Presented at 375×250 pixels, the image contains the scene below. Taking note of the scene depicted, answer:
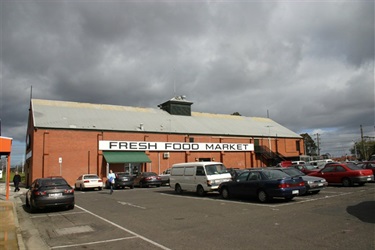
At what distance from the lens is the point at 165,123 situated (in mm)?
42094

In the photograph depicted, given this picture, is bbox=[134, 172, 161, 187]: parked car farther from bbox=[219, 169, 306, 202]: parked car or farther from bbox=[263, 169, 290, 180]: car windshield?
bbox=[263, 169, 290, 180]: car windshield

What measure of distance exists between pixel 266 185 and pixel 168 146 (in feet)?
83.1

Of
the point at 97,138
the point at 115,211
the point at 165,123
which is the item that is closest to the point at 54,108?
the point at 97,138

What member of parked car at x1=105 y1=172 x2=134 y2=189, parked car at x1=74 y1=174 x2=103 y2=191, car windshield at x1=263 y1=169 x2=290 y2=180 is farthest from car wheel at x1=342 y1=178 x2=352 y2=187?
parked car at x1=74 y1=174 x2=103 y2=191

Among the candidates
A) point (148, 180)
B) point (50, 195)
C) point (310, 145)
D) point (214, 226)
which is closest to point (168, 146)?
point (148, 180)

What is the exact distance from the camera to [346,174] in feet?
68.7

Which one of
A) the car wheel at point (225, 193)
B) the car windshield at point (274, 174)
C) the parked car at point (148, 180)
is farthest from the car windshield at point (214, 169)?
the parked car at point (148, 180)

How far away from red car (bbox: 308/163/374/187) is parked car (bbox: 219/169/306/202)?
7.87 m

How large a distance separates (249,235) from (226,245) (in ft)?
3.75

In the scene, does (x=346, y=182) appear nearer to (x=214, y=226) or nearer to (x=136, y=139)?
(x=214, y=226)

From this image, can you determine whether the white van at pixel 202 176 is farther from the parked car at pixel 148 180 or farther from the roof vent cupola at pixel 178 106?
the roof vent cupola at pixel 178 106

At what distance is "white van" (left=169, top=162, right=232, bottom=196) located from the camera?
61.0ft

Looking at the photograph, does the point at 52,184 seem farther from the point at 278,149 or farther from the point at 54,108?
the point at 278,149

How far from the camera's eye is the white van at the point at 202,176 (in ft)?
61.0
